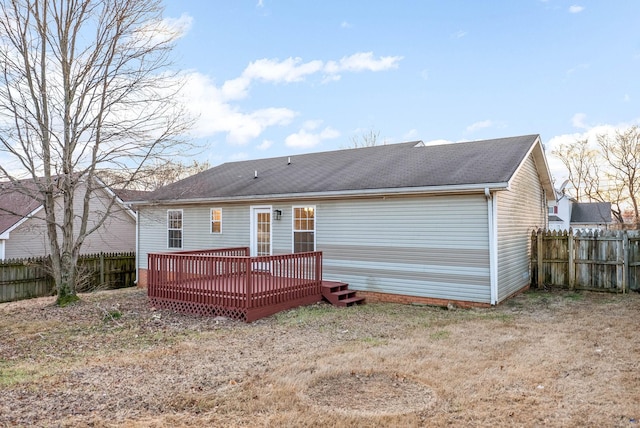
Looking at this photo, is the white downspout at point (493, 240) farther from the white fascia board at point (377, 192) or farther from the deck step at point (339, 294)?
the deck step at point (339, 294)

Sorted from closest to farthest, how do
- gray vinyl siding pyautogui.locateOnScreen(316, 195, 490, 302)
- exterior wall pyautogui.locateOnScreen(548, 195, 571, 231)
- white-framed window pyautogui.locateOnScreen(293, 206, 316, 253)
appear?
gray vinyl siding pyautogui.locateOnScreen(316, 195, 490, 302) < white-framed window pyautogui.locateOnScreen(293, 206, 316, 253) < exterior wall pyautogui.locateOnScreen(548, 195, 571, 231)

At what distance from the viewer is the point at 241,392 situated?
4.42 metres

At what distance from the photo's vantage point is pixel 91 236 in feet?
60.0

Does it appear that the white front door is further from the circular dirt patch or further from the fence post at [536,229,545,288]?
the fence post at [536,229,545,288]

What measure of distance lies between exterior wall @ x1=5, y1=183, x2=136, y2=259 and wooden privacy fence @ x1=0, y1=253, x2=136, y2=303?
1.34 metres

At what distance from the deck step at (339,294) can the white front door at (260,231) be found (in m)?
2.54

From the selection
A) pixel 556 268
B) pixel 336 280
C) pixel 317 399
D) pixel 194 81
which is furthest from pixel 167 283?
pixel 556 268

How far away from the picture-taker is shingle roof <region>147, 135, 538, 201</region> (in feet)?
31.7

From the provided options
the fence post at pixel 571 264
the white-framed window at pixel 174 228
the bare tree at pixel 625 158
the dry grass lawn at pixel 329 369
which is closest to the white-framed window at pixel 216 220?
the white-framed window at pixel 174 228

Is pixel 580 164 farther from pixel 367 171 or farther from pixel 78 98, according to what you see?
pixel 78 98

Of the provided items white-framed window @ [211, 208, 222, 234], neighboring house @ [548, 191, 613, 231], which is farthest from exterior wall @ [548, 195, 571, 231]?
white-framed window @ [211, 208, 222, 234]

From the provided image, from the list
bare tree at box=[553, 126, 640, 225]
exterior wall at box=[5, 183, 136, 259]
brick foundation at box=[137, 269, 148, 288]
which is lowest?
brick foundation at box=[137, 269, 148, 288]

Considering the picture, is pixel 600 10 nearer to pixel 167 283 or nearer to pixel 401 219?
pixel 401 219

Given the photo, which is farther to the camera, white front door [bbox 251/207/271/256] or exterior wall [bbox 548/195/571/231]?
exterior wall [bbox 548/195/571/231]
